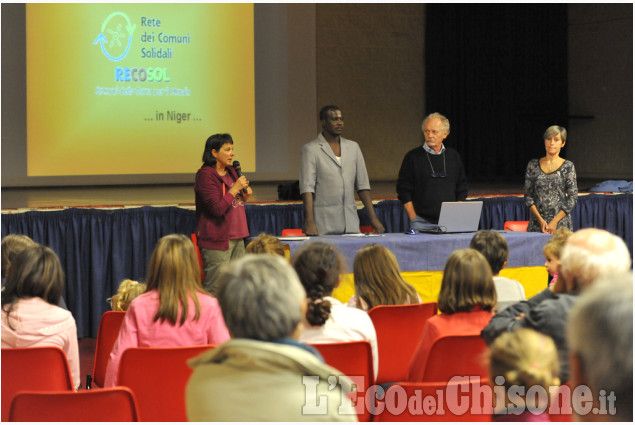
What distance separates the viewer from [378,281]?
3031mm

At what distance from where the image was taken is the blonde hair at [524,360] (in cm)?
150

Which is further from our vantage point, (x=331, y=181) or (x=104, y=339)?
(x=331, y=181)

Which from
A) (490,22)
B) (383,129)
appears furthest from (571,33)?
(383,129)

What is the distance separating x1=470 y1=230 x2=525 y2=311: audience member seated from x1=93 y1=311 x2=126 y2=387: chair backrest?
1440 millimetres

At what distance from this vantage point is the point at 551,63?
13.2m

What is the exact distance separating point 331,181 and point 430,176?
0.65m

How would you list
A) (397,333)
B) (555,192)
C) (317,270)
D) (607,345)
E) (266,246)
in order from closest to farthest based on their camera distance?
(607,345) < (317,270) < (397,333) < (266,246) < (555,192)

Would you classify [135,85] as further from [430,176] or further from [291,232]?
[430,176]

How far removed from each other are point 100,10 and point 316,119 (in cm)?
342

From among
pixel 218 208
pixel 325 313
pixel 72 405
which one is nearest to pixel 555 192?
pixel 218 208

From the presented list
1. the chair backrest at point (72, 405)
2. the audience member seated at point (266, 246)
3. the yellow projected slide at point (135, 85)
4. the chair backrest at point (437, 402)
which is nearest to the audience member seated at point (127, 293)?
the audience member seated at point (266, 246)

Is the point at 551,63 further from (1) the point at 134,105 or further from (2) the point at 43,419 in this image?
(2) the point at 43,419

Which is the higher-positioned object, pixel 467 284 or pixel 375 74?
pixel 375 74

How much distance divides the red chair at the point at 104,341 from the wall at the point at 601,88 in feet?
36.8
